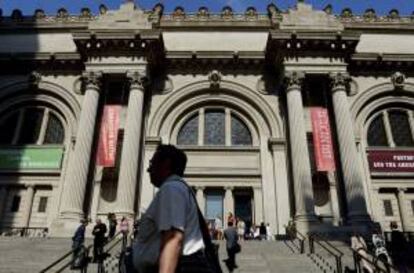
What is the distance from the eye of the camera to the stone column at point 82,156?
819 inches

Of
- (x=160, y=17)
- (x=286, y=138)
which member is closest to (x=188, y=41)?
(x=160, y=17)

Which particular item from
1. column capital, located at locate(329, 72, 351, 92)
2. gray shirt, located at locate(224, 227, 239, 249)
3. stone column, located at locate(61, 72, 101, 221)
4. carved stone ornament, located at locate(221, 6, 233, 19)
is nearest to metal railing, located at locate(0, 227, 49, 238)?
stone column, located at locate(61, 72, 101, 221)

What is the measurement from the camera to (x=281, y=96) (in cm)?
2525

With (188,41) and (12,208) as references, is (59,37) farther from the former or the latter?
(12,208)

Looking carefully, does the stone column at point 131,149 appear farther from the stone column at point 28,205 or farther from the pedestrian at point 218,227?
the stone column at point 28,205

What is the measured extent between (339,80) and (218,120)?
23.8 feet

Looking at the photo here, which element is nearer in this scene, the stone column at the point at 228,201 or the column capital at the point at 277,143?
the stone column at the point at 228,201

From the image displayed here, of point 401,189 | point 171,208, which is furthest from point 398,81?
point 171,208

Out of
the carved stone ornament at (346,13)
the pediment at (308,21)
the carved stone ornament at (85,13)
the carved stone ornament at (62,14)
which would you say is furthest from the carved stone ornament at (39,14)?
the carved stone ornament at (346,13)

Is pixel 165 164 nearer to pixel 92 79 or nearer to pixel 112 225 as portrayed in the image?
pixel 112 225

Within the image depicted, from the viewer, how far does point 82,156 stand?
2184 centimetres

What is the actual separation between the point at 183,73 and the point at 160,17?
4.68 meters

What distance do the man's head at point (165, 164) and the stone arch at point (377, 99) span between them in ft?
76.9

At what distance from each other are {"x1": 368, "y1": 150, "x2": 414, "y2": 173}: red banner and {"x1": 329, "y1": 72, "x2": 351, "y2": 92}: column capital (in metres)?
4.06
